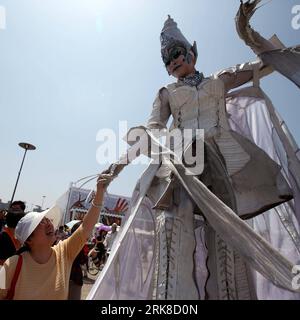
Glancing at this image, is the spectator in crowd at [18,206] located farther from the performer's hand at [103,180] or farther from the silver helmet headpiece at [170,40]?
the silver helmet headpiece at [170,40]

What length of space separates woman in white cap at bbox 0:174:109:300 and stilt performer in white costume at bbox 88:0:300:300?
0.31 meters

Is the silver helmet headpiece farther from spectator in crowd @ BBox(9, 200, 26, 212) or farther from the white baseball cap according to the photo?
spectator in crowd @ BBox(9, 200, 26, 212)

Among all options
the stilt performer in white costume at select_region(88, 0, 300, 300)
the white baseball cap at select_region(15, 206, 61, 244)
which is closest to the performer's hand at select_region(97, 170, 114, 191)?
the stilt performer in white costume at select_region(88, 0, 300, 300)

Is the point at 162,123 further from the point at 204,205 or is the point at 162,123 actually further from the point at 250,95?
the point at 204,205

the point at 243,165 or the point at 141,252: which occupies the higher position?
the point at 243,165

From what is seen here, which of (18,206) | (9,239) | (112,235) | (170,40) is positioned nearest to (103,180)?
(170,40)

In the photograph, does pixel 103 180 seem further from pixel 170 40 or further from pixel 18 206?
pixel 18 206

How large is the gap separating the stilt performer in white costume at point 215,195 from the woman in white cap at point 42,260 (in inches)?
12.0

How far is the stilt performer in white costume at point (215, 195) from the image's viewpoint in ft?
6.98

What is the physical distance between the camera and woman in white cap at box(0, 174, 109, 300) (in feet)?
5.84

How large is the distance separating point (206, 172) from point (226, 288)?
88cm

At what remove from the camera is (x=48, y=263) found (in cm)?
194
